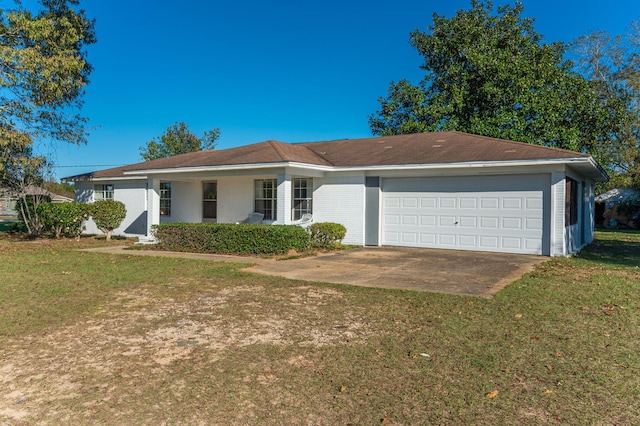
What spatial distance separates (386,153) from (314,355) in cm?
1266

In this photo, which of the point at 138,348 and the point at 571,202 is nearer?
the point at 138,348

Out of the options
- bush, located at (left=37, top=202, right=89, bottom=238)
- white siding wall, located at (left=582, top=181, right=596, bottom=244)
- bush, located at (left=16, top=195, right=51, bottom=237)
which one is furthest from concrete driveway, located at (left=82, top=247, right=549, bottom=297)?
bush, located at (left=16, top=195, right=51, bottom=237)

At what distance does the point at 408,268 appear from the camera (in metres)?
10.6

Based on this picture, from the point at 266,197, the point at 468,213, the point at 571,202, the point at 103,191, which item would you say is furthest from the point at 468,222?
the point at 103,191

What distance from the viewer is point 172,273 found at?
9.86 m

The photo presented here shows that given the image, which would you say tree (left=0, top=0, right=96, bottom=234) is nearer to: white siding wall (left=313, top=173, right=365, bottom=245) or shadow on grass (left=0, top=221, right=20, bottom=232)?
shadow on grass (left=0, top=221, right=20, bottom=232)

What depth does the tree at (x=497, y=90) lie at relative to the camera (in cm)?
2356

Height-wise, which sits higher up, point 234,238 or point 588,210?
point 588,210

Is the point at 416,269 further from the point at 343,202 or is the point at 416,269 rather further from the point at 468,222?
the point at 343,202

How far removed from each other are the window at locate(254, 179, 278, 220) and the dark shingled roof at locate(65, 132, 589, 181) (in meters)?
1.39

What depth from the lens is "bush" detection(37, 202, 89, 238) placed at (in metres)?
19.0

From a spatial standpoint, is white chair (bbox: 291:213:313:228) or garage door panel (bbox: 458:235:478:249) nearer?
garage door panel (bbox: 458:235:478:249)

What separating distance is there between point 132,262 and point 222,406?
909 cm

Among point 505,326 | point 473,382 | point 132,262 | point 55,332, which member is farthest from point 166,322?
point 132,262
